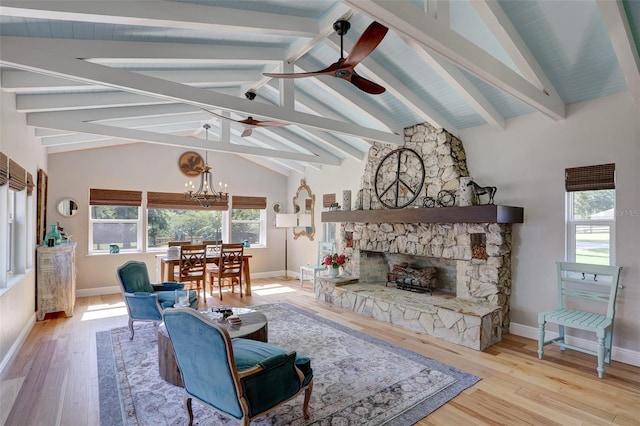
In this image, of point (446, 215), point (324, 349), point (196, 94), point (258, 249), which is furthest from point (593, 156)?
point (258, 249)

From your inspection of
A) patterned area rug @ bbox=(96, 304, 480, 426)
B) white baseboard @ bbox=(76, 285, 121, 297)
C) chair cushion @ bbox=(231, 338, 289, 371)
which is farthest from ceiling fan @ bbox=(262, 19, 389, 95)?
white baseboard @ bbox=(76, 285, 121, 297)

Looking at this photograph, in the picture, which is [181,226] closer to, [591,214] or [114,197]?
[114,197]

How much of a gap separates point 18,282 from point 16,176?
1.20 meters

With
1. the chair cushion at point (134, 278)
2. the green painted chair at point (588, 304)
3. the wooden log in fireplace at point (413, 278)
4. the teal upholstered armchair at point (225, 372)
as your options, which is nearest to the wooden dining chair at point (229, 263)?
the chair cushion at point (134, 278)

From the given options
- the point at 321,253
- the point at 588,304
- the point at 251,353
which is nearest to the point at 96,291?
the point at 321,253

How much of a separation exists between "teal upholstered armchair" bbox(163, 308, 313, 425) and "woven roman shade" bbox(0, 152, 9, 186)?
92.3 inches

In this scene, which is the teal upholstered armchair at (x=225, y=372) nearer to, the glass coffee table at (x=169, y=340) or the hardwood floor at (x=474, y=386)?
the glass coffee table at (x=169, y=340)

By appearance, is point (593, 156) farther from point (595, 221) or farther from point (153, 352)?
point (153, 352)

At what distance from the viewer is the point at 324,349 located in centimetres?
393

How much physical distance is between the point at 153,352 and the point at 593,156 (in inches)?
209

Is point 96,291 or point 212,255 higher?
point 212,255

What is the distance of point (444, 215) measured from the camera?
4586 mm

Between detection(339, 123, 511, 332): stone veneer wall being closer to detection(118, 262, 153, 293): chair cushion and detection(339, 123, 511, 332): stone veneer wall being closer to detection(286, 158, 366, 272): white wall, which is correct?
detection(286, 158, 366, 272): white wall

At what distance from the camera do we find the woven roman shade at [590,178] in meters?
3.72
